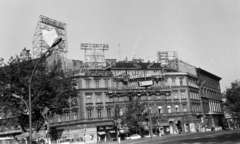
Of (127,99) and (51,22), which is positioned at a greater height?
(51,22)

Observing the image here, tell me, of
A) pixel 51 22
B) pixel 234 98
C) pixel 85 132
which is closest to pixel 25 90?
pixel 85 132

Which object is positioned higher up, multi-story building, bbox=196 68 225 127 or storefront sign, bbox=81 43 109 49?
storefront sign, bbox=81 43 109 49

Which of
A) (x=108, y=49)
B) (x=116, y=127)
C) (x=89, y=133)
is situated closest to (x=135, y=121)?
(x=116, y=127)

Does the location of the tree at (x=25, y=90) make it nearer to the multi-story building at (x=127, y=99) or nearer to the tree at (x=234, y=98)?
the multi-story building at (x=127, y=99)

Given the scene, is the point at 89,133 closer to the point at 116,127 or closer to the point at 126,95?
the point at 116,127

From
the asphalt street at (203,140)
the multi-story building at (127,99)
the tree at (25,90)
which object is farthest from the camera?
the multi-story building at (127,99)

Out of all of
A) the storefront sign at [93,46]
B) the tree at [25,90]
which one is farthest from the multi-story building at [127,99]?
the tree at [25,90]

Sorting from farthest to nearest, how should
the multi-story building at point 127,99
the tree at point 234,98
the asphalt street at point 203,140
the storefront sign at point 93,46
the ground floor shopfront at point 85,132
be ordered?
the tree at point 234,98, the storefront sign at point 93,46, the multi-story building at point 127,99, the ground floor shopfront at point 85,132, the asphalt street at point 203,140

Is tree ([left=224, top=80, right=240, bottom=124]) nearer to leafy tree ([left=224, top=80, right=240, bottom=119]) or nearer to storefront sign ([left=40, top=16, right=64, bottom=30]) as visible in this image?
leafy tree ([left=224, top=80, right=240, bottom=119])

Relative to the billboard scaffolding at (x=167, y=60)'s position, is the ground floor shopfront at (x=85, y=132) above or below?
below

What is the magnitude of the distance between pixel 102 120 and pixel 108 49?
58.0 ft

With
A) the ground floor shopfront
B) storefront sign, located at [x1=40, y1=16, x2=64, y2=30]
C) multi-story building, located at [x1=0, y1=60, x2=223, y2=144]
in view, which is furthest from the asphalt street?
storefront sign, located at [x1=40, y1=16, x2=64, y2=30]

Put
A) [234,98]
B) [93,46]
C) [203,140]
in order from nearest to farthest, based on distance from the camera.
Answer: [203,140] → [93,46] → [234,98]

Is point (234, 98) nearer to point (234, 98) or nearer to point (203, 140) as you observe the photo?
point (234, 98)
